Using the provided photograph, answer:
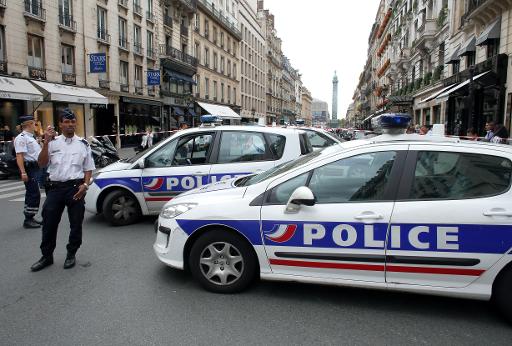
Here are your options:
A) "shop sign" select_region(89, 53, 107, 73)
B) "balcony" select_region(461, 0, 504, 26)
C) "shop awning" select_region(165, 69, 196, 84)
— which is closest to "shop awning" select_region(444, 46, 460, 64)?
"balcony" select_region(461, 0, 504, 26)

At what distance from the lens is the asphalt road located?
306cm

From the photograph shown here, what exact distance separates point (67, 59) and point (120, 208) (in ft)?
65.5

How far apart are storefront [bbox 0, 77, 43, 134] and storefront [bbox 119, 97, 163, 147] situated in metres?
7.75

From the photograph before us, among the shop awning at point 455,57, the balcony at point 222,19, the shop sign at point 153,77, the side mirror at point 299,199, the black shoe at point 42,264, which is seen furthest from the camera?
the balcony at point 222,19

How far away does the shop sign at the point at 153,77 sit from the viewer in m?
28.4

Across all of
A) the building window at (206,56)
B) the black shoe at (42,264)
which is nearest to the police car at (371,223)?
the black shoe at (42,264)

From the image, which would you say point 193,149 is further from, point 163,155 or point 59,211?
point 59,211

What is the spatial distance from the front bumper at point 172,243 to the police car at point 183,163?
2326 mm

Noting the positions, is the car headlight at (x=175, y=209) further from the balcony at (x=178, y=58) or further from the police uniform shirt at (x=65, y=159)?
the balcony at (x=178, y=58)

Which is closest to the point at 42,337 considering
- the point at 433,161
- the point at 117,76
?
the point at 433,161

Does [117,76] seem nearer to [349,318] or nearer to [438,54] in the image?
[438,54]

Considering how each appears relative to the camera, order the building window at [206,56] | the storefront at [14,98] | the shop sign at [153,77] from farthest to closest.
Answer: the building window at [206,56] → the shop sign at [153,77] → the storefront at [14,98]

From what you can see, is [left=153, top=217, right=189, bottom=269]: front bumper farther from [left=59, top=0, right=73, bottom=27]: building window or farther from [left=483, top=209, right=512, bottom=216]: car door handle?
[left=59, top=0, right=73, bottom=27]: building window

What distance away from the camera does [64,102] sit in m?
22.7
